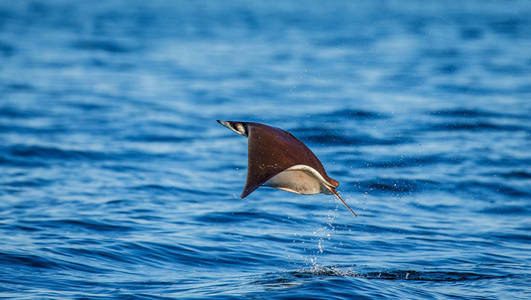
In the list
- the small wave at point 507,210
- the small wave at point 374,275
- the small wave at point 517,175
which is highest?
the small wave at point 517,175

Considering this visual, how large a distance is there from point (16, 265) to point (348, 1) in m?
77.9

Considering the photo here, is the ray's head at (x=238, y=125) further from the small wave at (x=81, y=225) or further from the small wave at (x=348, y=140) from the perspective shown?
the small wave at (x=348, y=140)

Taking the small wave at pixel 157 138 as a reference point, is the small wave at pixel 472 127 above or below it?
above

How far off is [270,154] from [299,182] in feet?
1.83

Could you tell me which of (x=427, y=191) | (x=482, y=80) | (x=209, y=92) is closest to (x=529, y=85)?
(x=482, y=80)

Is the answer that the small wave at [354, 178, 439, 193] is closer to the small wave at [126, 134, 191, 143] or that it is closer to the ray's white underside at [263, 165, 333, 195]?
the small wave at [126, 134, 191, 143]

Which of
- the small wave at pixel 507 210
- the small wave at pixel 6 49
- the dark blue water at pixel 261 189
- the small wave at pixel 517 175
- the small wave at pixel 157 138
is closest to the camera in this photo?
the dark blue water at pixel 261 189

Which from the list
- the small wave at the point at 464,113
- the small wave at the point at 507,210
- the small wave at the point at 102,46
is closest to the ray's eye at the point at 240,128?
the small wave at the point at 507,210

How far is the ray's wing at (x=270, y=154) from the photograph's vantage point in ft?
20.7

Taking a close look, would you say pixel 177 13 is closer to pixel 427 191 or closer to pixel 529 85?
pixel 529 85

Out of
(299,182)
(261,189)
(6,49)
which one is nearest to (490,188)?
(261,189)

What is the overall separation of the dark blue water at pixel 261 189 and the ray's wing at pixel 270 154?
129cm

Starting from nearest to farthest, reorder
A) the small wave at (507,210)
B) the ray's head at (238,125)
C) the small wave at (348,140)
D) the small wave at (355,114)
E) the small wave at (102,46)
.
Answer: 1. the ray's head at (238,125)
2. the small wave at (507,210)
3. the small wave at (348,140)
4. the small wave at (355,114)
5. the small wave at (102,46)

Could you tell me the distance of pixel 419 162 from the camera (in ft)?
47.2
